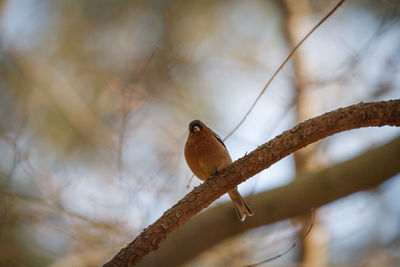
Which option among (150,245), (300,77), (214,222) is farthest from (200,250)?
(300,77)

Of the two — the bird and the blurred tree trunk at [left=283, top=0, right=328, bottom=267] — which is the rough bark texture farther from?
the blurred tree trunk at [left=283, top=0, right=328, bottom=267]

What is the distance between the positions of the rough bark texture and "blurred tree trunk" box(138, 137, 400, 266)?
3.35 ft

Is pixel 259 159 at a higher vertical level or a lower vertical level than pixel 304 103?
lower

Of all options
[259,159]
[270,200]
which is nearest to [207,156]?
[270,200]

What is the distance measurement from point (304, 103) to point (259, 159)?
2.36m

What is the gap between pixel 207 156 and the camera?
4.72 meters

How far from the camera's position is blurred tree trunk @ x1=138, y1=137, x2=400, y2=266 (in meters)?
4.32

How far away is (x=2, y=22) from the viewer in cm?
513

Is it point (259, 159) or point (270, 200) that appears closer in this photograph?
point (259, 159)

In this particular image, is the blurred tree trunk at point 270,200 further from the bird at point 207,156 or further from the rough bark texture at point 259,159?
the rough bark texture at point 259,159

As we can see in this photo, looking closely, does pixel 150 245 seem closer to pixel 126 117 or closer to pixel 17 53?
pixel 126 117

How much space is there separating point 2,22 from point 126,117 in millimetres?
1994

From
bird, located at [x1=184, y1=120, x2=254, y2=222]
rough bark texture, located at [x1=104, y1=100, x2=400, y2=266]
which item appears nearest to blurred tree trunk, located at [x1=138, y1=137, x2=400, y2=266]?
bird, located at [x1=184, y1=120, x2=254, y2=222]

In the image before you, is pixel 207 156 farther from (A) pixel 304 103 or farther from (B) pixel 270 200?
(A) pixel 304 103
